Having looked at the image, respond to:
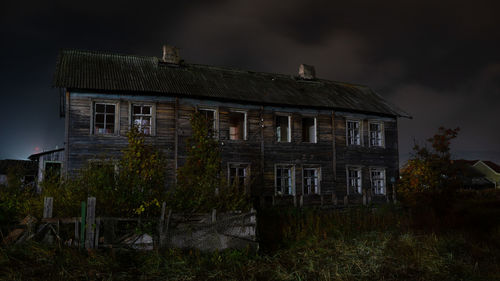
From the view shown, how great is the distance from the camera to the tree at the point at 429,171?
20047 mm

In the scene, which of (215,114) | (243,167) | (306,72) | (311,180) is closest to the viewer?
(215,114)

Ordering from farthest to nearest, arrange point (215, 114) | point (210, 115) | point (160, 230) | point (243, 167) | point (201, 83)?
point (201, 83) < point (243, 167) < point (210, 115) < point (215, 114) < point (160, 230)

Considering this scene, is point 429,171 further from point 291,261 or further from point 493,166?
point 493,166

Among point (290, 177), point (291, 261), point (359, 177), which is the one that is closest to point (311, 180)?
point (290, 177)

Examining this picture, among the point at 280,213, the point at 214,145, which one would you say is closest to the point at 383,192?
the point at 280,213

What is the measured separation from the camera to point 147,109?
60.5 ft

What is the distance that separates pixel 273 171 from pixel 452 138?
37.0 ft

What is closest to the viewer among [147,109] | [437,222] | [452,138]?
[437,222]

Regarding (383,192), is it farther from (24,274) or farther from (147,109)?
(24,274)

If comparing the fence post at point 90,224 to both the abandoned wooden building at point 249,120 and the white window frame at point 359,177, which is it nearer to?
the abandoned wooden building at point 249,120

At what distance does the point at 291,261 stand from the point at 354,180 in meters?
14.8

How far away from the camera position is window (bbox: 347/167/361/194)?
22317 millimetres

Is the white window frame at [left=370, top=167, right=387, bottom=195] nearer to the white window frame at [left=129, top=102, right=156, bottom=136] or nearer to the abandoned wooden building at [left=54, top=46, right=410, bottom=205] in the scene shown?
the abandoned wooden building at [left=54, top=46, right=410, bottom=205]

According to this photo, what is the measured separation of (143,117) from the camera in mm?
18312
